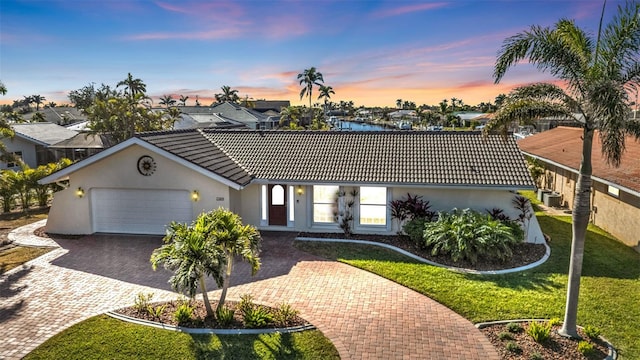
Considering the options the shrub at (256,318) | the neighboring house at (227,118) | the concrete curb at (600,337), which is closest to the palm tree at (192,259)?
the shrub at (256,318)

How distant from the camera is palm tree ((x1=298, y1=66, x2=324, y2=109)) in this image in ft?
230

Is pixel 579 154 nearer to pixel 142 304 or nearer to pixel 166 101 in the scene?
pixel 142 304

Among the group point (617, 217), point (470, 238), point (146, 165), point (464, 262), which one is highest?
point (146, 165)

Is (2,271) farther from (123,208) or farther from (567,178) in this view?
(567,178)

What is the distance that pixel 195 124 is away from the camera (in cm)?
4919

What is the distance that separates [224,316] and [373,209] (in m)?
8.92

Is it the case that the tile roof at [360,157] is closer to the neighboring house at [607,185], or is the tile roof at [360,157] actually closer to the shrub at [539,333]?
the neighboring house at [607,185]

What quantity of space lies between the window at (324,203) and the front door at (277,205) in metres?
1.32

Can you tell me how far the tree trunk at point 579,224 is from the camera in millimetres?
8406

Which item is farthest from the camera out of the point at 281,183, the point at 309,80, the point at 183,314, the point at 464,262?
the point at 309,80

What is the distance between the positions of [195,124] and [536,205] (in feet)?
126

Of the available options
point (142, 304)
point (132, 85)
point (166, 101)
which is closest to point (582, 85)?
point (142, 304)

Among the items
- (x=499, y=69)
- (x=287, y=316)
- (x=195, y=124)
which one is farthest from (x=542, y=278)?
(x=195, y=124)

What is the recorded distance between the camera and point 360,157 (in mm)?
18047
